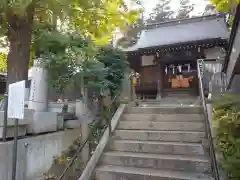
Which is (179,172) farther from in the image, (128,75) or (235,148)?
(128,75)

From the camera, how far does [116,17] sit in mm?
5492

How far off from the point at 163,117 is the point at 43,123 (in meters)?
Answer: 3.00

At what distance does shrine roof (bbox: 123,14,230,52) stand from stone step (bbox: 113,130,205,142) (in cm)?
901

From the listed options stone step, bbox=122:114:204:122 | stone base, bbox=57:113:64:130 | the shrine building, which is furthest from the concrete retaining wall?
the shrine building

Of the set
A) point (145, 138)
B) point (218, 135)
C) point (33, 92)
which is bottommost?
point (145, 138)

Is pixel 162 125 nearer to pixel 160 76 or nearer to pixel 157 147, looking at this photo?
pixel 157 147

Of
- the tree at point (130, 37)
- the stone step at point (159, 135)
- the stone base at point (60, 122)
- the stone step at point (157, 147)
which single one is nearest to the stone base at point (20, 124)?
the stone base at point (60, 122)

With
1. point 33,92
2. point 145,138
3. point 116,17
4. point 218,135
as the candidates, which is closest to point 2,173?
point 33,92

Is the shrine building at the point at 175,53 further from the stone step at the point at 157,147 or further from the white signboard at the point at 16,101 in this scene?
the white signboard at the point at 16,101

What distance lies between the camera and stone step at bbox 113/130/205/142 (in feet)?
15.6

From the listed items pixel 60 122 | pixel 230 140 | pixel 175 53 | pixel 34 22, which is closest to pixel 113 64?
pixel 60 122

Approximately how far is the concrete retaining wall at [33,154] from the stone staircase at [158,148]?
1.34m

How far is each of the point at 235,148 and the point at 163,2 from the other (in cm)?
4054

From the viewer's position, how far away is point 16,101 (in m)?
3.19
